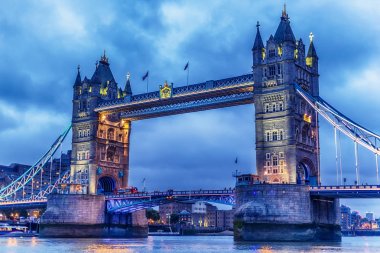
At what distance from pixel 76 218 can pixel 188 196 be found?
1894 centimetres

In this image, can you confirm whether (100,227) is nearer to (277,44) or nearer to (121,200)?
(121,200)

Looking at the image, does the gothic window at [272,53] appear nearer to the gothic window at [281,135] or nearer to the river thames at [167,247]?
the gothic window at [281,135]

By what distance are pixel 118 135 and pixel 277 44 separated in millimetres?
36111

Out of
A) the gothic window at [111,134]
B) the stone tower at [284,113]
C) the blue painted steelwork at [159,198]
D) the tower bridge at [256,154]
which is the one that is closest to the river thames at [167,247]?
the tower bridge at [256,154]

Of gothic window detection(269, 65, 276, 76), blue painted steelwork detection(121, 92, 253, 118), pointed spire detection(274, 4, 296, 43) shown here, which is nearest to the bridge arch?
blue painted steelwork detection(121, 92, 253, 118)

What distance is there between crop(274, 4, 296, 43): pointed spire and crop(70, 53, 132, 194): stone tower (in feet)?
98.6

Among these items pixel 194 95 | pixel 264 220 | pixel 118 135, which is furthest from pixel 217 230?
pixel 264 220

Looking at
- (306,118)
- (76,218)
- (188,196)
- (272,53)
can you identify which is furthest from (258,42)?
(76,218)

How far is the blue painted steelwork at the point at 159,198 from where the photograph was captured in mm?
80562

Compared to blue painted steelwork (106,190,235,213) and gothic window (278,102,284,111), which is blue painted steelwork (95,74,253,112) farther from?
blue painted steelwork (106,190,235,213)

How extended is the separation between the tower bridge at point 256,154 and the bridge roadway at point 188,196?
0.12m

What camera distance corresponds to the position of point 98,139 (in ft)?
327

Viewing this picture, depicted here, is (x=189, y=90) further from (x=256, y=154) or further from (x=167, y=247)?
(x=167, y=247)

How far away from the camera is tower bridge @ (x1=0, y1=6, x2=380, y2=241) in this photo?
228 ft
